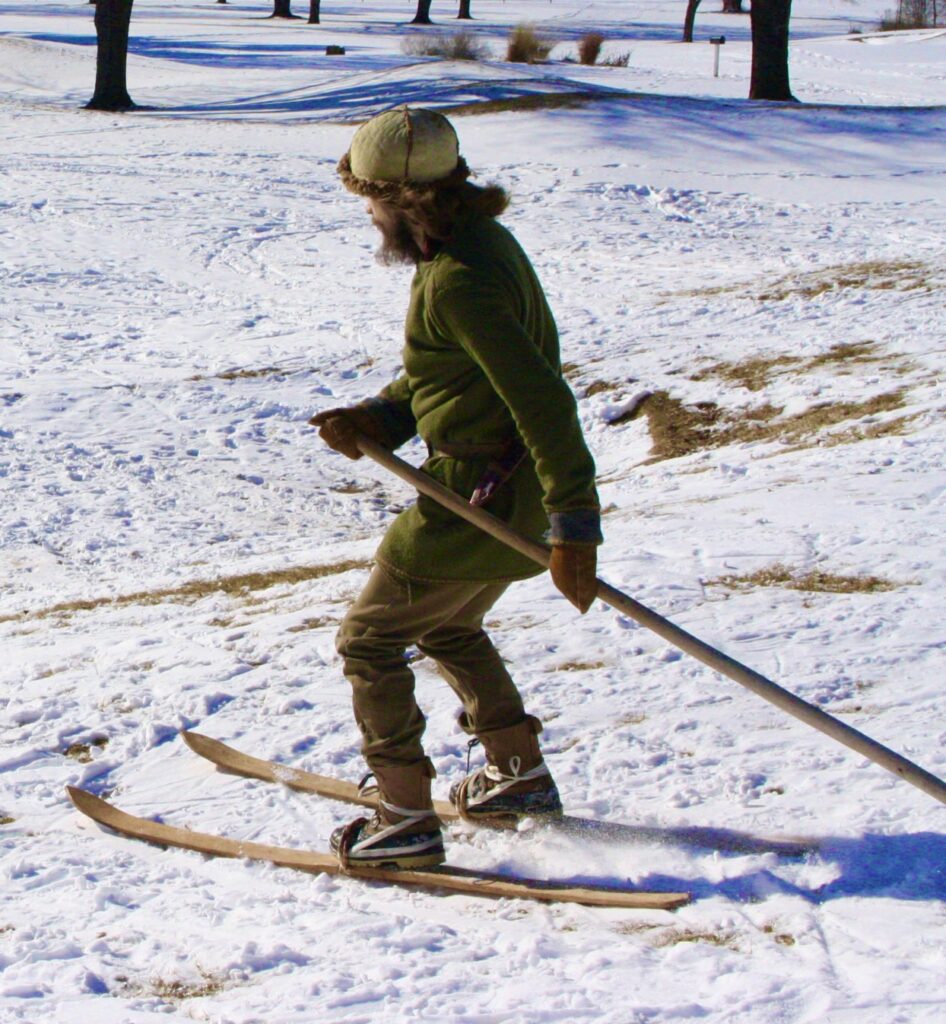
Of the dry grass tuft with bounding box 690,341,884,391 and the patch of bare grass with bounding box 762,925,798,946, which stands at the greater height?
the dry grass tuft with bounding box 690,341,884,391

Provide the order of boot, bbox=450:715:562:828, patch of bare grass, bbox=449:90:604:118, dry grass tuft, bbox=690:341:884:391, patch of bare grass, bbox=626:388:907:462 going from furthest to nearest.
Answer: patch of bare grass, bbox=449:90:604:118 < dry grass tuft, bbox=690:341:884:391 < patch of bare grass, bbox=626:388:907:462 < boot, bbox=450:715:562:828

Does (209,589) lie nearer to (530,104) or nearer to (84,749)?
(84,749)

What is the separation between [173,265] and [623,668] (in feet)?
30.4

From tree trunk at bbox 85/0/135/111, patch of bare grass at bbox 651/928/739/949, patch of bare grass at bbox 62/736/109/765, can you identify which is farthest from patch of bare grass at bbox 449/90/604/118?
patch of bare grass at bbox 651/928/739/949

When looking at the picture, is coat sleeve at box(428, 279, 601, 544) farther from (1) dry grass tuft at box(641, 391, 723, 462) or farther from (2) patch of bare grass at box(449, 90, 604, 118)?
(2) patch of bare grass at box(449, 90, 604, 118)

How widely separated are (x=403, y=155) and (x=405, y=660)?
1158mm

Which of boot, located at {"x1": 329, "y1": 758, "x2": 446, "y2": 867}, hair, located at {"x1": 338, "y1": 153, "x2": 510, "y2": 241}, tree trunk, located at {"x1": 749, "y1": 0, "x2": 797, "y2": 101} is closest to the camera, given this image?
hair, located at {"x1": 338, "y1": 153, "x2": 510, "y2": 241}

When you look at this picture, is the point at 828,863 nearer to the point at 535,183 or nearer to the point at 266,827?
the point at 266,827

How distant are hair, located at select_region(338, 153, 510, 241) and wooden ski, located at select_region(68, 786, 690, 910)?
57.8 inches

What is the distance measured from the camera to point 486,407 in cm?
295

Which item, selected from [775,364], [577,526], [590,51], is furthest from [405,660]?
[590,51]

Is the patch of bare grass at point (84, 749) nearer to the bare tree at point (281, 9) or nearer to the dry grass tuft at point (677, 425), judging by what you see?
the dry grass tuft at point (677, 425)

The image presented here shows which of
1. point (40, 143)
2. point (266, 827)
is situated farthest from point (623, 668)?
point (40, 143)

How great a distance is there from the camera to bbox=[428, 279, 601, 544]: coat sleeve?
8.95 ft
